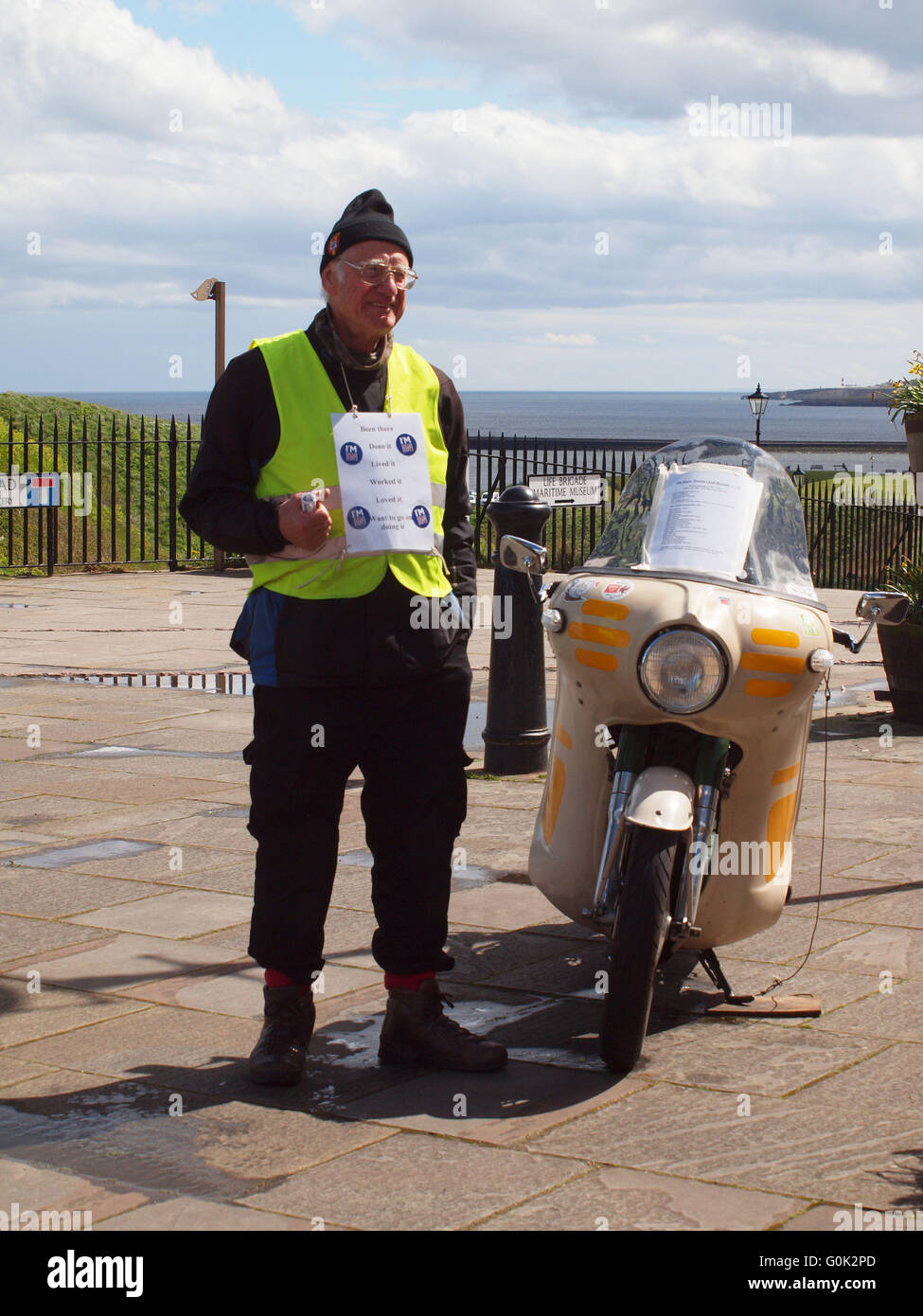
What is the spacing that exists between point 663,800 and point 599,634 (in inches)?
17.6

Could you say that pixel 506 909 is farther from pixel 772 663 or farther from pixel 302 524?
pixel 302 524

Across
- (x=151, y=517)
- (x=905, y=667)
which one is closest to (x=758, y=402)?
(x=151, y=517)

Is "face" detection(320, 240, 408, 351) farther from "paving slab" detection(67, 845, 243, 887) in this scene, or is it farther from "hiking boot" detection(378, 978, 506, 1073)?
"paving slab" detection(67, 845, 243, 887)

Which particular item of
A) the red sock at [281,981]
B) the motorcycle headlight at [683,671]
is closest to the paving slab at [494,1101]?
the red sock at [281,981]

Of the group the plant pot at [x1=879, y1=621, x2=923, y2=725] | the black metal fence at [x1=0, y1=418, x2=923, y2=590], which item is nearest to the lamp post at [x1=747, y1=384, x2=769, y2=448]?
the black metal fence at [x1=0, y1=418, x2=923, y2=590]

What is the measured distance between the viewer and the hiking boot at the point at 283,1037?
12.0 ft

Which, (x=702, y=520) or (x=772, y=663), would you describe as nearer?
(x=772, y=663)

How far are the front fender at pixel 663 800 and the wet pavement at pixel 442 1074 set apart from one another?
0.62 meters

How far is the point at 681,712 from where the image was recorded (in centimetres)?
368

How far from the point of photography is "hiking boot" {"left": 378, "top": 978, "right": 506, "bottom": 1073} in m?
3.76

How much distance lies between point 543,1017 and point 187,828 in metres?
2.43

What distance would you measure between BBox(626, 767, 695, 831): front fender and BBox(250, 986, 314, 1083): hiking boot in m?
0.89
